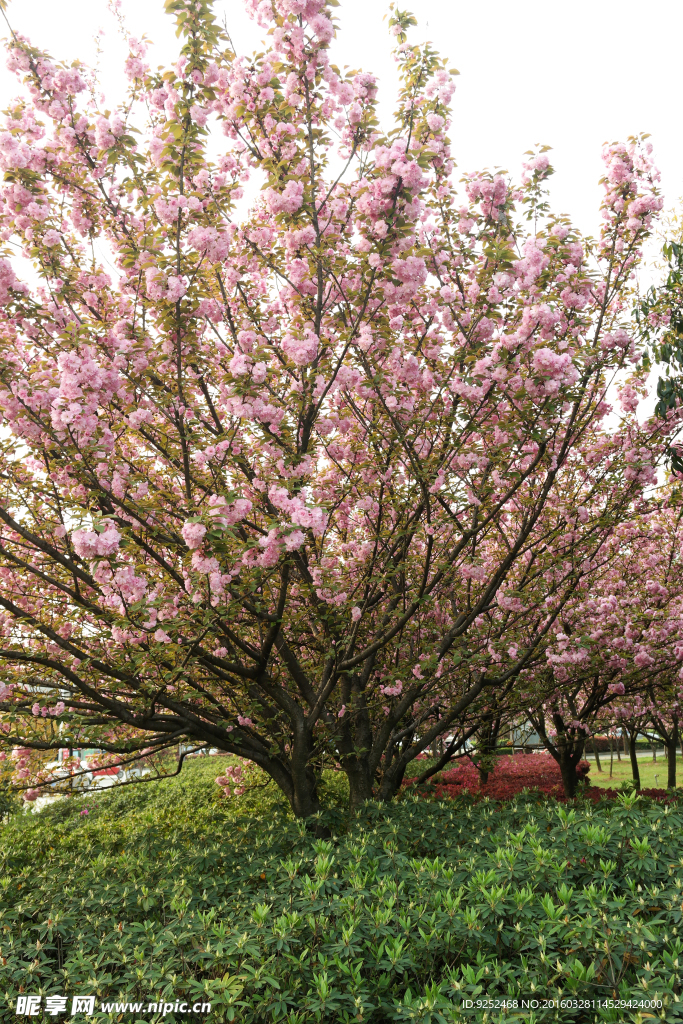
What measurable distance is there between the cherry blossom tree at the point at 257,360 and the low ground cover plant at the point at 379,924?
146 centimetres

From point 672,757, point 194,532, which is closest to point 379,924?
point 194,532

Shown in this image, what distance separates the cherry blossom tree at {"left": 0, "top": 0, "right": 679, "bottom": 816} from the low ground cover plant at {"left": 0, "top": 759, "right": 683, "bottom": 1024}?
57.6 inches

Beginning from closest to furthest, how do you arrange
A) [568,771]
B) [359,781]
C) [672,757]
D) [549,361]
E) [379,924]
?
[379,924] < [549,361] < [359,781] < [568,771] < [672,757]

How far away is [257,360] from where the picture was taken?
15.3 ft

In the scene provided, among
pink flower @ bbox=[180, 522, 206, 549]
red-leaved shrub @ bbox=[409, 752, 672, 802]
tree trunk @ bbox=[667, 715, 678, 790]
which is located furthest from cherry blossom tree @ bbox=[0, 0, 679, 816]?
tree trunk @ bbox=[667, 715, 678, 790]

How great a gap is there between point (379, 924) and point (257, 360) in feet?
12.0

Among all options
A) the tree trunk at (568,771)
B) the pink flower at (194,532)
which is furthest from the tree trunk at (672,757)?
the pink flower at (194,532)

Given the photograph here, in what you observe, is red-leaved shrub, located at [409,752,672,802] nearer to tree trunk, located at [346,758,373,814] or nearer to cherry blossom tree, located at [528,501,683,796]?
cherry blossom tree, located at [528,501,683,796]

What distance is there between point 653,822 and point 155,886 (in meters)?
Result: 3.79

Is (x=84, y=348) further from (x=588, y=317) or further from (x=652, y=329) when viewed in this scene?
(x=652, y=329)

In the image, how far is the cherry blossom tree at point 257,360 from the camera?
4.62 m

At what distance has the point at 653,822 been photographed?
183 inches

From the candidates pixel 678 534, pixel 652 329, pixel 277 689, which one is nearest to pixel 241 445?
pixel 277 689

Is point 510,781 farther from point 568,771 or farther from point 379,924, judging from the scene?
point 379,924
